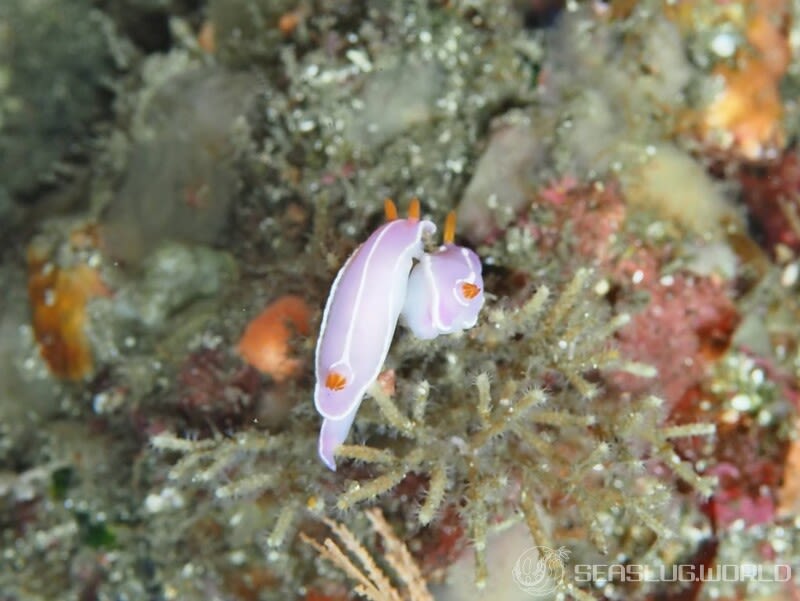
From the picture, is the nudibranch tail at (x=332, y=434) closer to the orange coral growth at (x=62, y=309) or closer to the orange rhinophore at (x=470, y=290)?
the orange rhinophore at (x=470, y=290)

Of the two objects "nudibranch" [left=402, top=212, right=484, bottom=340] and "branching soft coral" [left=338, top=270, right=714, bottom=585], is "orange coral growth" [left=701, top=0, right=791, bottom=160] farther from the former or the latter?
"nudibranch" [left=402, top=212, right=484, bottom=340]

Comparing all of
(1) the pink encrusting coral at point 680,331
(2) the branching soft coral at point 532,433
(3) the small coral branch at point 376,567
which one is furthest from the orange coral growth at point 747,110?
(3) the small coral branch at point 376,567

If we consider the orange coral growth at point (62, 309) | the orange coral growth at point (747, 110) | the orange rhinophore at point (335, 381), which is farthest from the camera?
the orange coral growth at point (62, 309)

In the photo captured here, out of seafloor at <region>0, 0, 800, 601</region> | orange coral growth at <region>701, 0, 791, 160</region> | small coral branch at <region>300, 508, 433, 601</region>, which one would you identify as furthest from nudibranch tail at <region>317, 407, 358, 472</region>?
orange coral growth at <region>701, 0, 791, 160</region>

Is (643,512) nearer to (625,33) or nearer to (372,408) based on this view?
(372,408)

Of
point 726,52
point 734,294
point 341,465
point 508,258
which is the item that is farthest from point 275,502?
point 726,52
